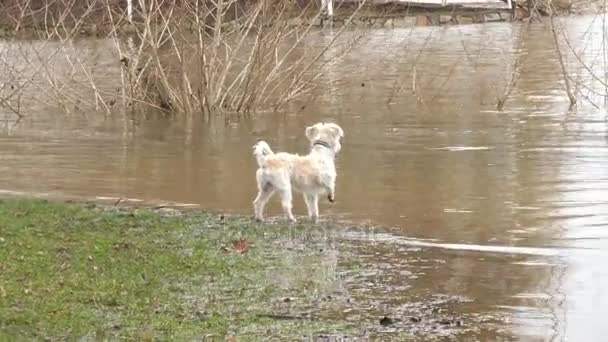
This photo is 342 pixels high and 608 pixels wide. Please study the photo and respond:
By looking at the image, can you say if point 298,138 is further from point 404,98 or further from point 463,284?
point 463,284

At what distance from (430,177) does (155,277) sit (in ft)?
21.0

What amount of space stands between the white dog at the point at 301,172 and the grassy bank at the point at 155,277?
1.07 feet

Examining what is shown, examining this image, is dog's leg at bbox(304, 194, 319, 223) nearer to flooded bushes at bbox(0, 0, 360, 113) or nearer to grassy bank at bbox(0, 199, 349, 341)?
grassy bank at bbox(0, 199, 349, 341)

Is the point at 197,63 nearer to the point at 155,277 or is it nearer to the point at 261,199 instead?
the point at 261,199

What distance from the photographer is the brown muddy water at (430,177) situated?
8.25 metres

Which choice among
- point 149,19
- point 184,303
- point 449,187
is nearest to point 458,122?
point 149,19

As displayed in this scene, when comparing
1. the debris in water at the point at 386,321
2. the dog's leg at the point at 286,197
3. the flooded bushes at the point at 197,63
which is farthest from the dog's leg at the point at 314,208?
the flooded bushes at the point at 197,63

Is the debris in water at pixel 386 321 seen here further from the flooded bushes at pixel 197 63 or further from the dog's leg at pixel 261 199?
the flooded bushes at pixel 197 63

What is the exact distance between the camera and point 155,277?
8.38 m

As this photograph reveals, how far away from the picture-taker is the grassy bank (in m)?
7.03

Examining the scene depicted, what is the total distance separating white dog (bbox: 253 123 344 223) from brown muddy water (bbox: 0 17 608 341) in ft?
1.49

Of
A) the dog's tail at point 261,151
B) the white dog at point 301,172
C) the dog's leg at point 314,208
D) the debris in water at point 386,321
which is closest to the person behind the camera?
the debris in water at point 386,321

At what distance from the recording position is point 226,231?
10.6 m

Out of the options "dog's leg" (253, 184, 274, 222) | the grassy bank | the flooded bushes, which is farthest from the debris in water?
the flooded bushes
